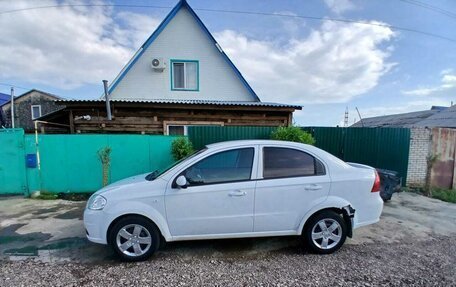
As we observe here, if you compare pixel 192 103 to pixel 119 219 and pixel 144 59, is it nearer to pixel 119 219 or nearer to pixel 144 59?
pixel 144 59

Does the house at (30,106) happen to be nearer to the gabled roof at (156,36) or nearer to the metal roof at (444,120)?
the gabled roof at (156,36)

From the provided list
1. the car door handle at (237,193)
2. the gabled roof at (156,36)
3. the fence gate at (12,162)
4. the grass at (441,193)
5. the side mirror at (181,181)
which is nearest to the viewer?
the side mirror at (181,181)

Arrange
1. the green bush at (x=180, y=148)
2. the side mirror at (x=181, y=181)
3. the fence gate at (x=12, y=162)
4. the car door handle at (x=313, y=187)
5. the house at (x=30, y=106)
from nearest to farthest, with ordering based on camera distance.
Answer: the side mirror at (x=181, y=181) < the car door handle at (x=313, y=187) < the fence gate at (x=12, y=162) < the green bush at (x=180, y=148) < the house at (x=30, y=106)

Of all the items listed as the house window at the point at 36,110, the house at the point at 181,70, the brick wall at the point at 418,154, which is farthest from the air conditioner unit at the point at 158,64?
the house window at the point at 36,110

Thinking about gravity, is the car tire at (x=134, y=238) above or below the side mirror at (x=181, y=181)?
below

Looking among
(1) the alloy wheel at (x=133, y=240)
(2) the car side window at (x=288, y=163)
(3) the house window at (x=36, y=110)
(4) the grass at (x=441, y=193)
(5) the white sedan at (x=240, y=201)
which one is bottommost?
(4) the grass at (x=441, y=193)

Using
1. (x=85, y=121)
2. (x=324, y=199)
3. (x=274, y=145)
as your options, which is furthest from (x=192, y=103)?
(x=324, y=199)

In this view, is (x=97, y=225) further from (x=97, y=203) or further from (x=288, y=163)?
(x=288, y=163)

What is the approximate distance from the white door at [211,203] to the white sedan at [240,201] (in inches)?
0.5

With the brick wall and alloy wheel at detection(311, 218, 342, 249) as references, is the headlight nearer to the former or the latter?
alloy wheel at detection(311, 218, 342, 249)

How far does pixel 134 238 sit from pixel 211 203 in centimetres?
112

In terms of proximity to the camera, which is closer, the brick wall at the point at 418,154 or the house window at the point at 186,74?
the brick wall at the point at 418,154

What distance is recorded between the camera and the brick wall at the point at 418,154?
8.02 m

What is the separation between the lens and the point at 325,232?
11.5 ft
